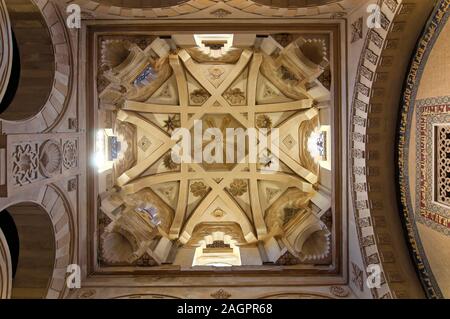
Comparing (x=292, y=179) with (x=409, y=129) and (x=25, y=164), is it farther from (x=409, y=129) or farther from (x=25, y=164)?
(x=25, y=164)

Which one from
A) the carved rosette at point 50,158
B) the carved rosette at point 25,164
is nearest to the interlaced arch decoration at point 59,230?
the carved rosette at point 50,158

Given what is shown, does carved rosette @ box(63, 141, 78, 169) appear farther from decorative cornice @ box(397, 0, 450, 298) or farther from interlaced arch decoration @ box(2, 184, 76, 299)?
decorative cornice @ box(397, 0, 450, 298)

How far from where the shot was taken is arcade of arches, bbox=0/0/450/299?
21.0 ft

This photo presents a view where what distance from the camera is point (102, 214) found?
8.52 meters

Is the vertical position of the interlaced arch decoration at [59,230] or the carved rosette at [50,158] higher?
the carved rosette at [50,158]

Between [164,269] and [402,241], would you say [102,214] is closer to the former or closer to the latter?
[164,269]

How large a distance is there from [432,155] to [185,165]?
8.51 meters

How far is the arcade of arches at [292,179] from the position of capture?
6398 mm

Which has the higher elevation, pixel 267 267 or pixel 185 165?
pixel 185 165

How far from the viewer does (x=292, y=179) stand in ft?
37.9

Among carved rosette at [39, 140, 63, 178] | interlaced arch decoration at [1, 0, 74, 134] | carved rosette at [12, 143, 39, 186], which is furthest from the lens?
interlaced arch decoration at [1, 0, 74, 134]

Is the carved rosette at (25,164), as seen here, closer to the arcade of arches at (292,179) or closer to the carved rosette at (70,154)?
the arcade of arches at (292,179)

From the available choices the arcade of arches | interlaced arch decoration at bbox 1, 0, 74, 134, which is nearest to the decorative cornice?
the arcade of arches
